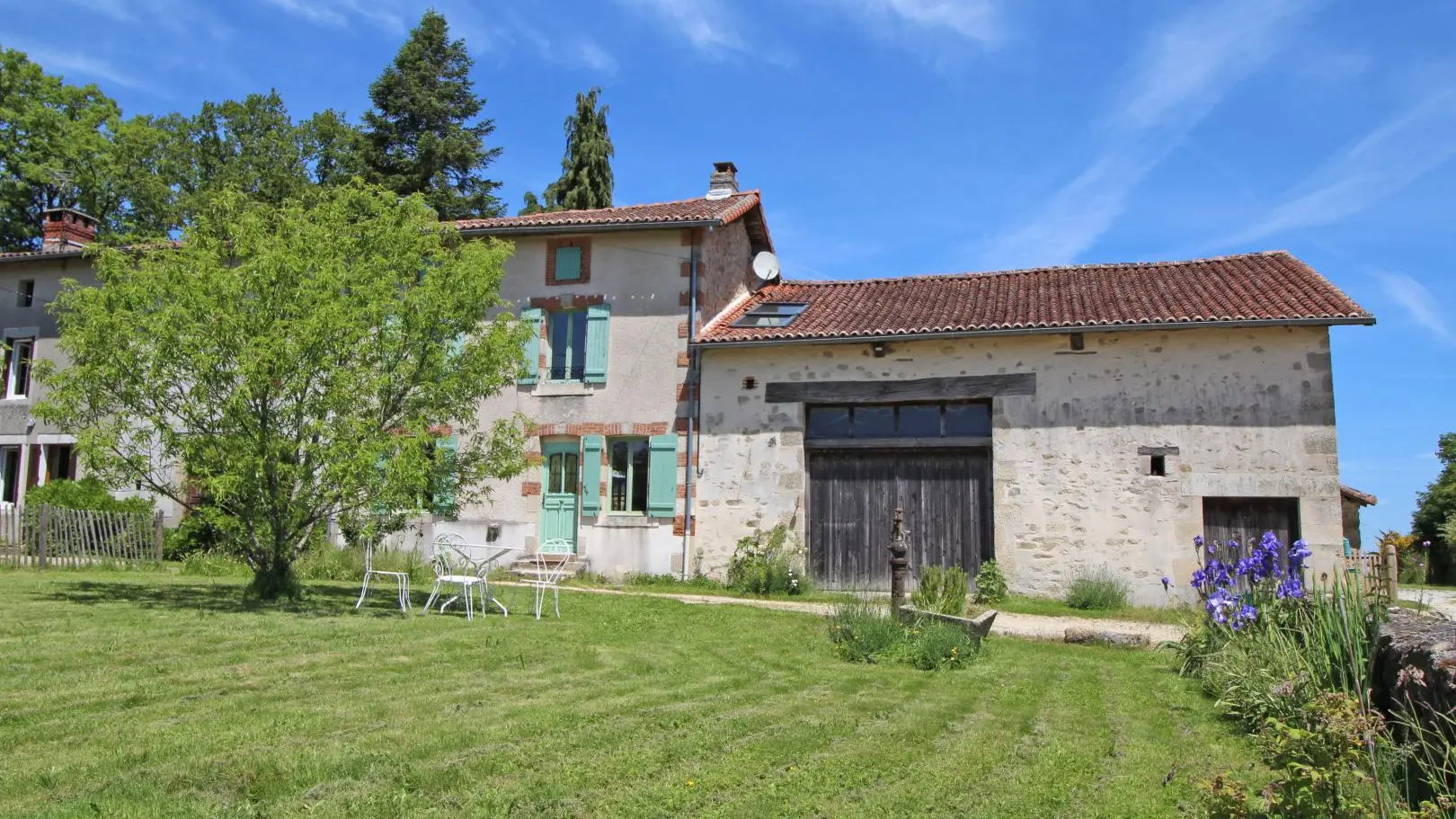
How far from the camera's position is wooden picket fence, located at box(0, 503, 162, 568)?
13.7m

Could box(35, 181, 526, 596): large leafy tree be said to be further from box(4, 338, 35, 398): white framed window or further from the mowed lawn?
box(4, 338, 35, 398): white framed window

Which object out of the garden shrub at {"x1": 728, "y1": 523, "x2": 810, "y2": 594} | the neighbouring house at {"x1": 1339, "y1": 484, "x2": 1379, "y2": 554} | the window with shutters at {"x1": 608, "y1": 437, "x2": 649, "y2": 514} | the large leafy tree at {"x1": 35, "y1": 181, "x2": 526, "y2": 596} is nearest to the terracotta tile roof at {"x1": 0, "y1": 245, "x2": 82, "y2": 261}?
the large leafy tree at {"x1": 35, "y1": 181, "x2": 526, "y2": 596}

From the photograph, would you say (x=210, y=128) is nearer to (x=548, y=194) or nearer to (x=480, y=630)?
(x=548, y=194)

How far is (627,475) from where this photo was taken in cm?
1625

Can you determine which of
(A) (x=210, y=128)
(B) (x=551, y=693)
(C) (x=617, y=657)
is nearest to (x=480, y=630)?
(C) (x=617, y=657)

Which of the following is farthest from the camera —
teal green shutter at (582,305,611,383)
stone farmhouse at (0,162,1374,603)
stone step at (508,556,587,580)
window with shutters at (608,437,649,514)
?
teal green shutter at (582,305,611,383)

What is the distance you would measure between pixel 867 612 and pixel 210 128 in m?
28.7

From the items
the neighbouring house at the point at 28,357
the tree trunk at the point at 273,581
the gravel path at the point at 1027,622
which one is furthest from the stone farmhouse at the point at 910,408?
the neighbouring house at the point at 28,357

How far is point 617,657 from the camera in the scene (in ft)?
25.2

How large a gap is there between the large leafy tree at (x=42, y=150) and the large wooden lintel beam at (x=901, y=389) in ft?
74.9

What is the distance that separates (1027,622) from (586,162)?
20.5 m

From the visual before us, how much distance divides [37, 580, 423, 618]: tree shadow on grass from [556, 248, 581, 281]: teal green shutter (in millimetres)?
6268

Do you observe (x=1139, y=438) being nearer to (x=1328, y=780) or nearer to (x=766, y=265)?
(x=766, y=265)

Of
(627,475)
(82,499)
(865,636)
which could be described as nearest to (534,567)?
(627,475)
